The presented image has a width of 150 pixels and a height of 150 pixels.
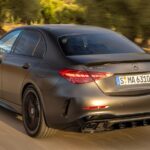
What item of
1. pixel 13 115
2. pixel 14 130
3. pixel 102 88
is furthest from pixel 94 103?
pixel 13 115

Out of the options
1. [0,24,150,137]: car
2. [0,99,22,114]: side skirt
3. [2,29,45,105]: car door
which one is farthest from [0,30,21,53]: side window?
[0,99,22,114]: side skirt

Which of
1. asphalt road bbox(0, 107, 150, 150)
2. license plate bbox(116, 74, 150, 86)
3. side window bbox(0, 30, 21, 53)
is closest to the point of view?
license plate bbox(116, 74, 150, 86)

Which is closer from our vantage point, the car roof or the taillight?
the taillight

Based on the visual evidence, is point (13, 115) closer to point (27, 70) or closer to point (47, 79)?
point (27, 70)

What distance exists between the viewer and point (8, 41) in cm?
843

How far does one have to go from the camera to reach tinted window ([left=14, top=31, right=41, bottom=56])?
7.57 meters

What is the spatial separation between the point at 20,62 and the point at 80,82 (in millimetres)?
1563

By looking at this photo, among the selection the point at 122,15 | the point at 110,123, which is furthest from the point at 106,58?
the point at 122,15

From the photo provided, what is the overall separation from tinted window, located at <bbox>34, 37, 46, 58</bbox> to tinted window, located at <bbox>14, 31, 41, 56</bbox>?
0.10m

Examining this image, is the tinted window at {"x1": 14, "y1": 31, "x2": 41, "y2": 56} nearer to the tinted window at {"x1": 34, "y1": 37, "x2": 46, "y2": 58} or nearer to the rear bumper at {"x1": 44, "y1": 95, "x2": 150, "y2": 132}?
the tinted window at {"x1": 34, "y1": 37, "x2": 46, "y2": 58}

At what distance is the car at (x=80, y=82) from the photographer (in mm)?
6359

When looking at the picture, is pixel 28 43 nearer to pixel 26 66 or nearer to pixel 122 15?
pixel 26 66

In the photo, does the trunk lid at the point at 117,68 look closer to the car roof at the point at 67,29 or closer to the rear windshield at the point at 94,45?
the rear windshield at the point at 94,45

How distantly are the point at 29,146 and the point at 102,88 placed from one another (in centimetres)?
118
